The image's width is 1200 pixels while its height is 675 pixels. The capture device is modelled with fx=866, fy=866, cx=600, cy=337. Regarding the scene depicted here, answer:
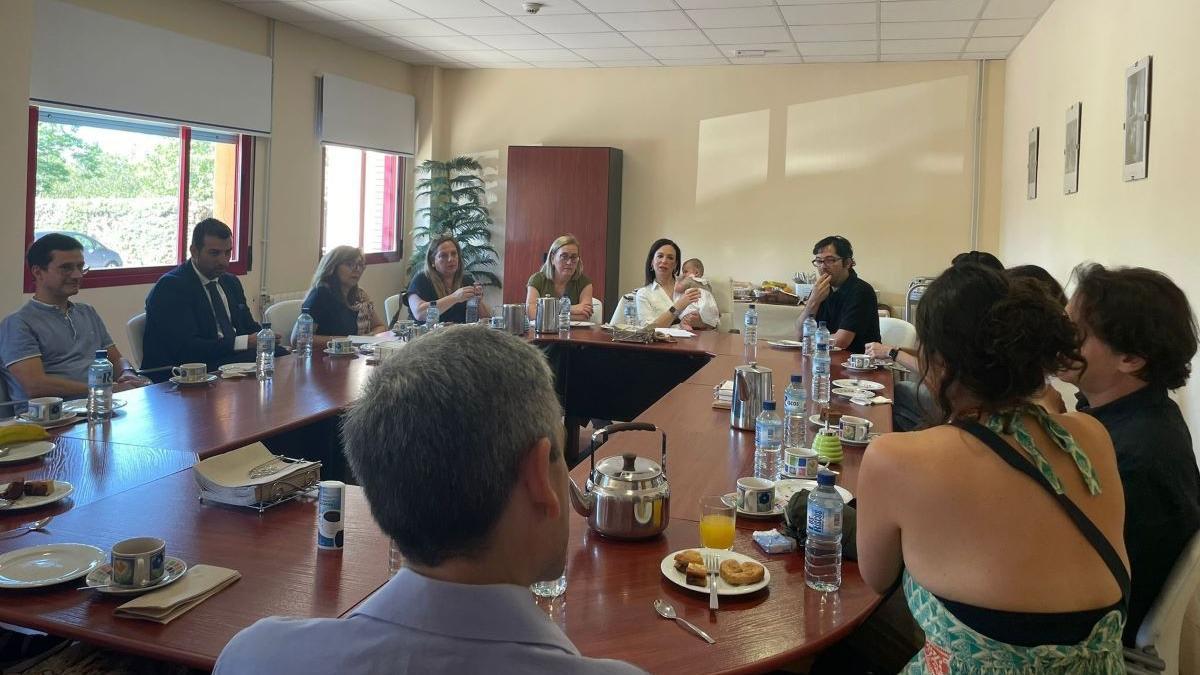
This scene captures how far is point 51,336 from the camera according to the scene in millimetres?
3820

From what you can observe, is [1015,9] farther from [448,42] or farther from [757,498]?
[757,498]

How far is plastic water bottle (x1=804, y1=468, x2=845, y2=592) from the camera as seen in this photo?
177 centimetres

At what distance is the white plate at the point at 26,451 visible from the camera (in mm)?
2406

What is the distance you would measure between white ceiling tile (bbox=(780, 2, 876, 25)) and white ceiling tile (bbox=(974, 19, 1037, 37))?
0.84m

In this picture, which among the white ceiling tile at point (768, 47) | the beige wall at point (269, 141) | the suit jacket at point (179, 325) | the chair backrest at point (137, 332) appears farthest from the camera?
the white ceiling tile at point (768, 47)

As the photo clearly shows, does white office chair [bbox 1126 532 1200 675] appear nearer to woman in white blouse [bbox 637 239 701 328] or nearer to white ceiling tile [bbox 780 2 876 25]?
woman in white blouse [bbox 637 239 701 328]

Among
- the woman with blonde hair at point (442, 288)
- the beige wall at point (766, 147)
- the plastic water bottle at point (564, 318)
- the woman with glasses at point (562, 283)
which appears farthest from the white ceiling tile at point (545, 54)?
the plastic water bottle at point (564, 318)

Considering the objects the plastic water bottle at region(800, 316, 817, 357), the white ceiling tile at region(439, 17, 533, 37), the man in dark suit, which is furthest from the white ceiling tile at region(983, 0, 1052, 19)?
the man in dark suit

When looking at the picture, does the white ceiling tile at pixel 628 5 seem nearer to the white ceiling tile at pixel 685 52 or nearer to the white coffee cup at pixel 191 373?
the white ceiling tile at pixel 685 52

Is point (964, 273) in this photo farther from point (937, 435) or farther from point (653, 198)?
point (653, 198)

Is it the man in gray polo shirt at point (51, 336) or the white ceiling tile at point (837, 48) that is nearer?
the man in gray polo shirt at point (51, 336)

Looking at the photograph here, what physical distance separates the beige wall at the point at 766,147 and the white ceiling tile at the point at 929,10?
170 centimetres

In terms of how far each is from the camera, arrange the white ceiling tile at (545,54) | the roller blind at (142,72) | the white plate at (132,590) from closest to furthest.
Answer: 1. the white plate at (132,590)
2. the roller blind at (142,72)
3. the white ceiling tile at (545,54)

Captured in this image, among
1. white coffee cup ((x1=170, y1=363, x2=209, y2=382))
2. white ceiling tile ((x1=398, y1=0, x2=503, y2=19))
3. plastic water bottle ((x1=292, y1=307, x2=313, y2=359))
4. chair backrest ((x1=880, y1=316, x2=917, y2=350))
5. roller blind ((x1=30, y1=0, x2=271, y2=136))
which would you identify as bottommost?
white coffee cup ((x1=170, y1=363, x2=209, y2=382))
